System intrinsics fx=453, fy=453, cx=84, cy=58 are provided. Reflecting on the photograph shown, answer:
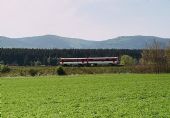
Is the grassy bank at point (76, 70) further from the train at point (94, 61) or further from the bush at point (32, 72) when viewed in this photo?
the train at point (94, 61)

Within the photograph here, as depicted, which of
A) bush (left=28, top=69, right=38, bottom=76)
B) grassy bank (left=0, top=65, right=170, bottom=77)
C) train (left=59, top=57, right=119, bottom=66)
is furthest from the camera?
train (left=59, top=57, right=119, bottom=66)

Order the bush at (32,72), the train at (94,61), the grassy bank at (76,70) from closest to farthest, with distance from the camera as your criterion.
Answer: the bush at (32,72) < the grassy bank at (76,70) < the train at (94,61)

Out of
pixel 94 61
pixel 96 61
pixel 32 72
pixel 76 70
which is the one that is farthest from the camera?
pixel 96 61

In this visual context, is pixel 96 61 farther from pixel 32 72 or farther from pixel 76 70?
pixel 32 72

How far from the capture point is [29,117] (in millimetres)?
21531

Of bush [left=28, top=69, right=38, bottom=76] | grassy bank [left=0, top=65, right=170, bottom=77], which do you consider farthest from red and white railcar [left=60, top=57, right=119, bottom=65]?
bush [left=28, top=69, right=38, bottom=76]

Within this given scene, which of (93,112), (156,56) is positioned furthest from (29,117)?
(156,56)

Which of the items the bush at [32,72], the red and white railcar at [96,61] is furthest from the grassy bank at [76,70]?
the red and white railcar at [96,61]

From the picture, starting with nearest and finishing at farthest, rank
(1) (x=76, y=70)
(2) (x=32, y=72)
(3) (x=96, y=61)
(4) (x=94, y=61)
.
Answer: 1. (2) (x=32, y=72)
2. (1) (x=76, y=70)
3. (4) (x=94, y=61)
4. (3) (x=96, y=61)

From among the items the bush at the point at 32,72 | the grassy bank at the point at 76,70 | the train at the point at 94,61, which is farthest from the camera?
the train at the point at 94,61

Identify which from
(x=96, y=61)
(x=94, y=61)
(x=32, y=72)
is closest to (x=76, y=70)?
(x=32, y=72)

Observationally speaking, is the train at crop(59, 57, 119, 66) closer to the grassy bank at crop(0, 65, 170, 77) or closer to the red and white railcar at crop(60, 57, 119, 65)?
the red and white railcar at crop(60, 57, 119, 65)

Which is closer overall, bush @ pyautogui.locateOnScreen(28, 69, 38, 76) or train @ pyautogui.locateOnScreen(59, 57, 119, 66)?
bush @ pyautogui.locateOnScreen(28, 69, 38, 76)

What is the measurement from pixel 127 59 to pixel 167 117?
13372 centimetres
